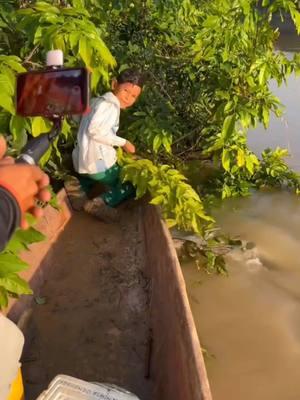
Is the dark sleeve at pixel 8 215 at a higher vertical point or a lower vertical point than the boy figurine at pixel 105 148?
higher

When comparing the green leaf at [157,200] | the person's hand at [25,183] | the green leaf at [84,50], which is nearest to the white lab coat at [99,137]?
the green leaf at [157,200]

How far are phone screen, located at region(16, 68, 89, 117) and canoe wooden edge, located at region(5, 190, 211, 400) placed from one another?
104cm

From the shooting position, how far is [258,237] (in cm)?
475

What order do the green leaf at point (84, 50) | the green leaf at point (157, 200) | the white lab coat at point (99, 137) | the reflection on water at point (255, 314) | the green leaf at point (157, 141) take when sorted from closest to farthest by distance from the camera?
the green leaf at point (84, 50) < the reflection on water at point (255, 314) < the green leaf at point (157, 200) < the white lab coat at point (99, 137) < the green leaf at point (157, 141)

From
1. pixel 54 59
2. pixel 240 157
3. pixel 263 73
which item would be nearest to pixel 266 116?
Result: pixel 263 73

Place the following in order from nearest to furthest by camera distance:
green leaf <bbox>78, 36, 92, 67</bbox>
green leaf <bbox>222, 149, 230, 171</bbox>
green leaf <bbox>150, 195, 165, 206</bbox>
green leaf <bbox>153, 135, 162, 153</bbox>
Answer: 1. green leaf <bbox>78, 36, 92, 67</bbox>
2. green leaf <bbox>150, 195, 165, 206</bbox>
3. green leaf <bbox>153, 135, 162, 153</bbox>
4. green leaf <bbox>222, 149, 230, 171</bbox>

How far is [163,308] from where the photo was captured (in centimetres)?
257

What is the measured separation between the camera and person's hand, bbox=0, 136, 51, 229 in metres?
1.18

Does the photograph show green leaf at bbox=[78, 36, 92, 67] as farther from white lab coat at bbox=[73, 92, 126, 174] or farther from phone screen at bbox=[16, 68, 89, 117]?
white lab coat at bbox=[73, 92, 126, 174]

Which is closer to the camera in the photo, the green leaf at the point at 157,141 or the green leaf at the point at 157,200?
the green leaf at the point at 157,200

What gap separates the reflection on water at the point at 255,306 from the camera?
309cm

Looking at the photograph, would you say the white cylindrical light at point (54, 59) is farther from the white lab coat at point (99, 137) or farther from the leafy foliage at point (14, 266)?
the white lab coat at point (99, 137)

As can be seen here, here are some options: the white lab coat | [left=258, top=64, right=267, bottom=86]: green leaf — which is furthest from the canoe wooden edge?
[left=258, top=64, right=267, bottom=86]: green leaf

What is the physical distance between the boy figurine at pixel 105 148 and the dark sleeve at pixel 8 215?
2541 mm
